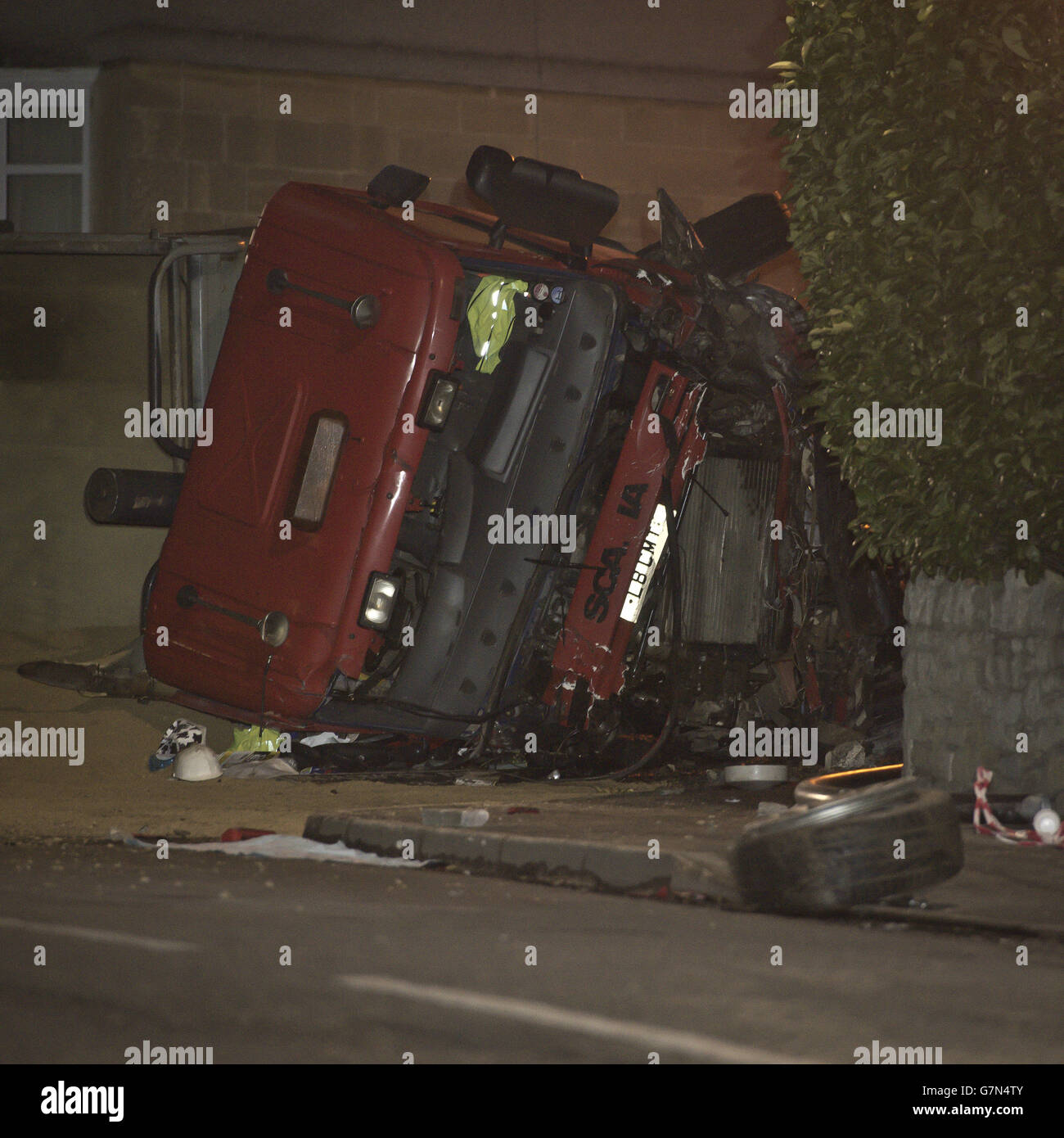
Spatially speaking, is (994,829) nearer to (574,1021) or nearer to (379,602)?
(574,1021)

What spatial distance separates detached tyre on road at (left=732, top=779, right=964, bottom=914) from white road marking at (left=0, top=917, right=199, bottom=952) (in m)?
1.94

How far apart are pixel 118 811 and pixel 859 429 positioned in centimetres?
Result: 417

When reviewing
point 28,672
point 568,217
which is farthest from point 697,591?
point 28,672

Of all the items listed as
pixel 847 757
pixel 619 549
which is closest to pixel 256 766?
pixel 619 549

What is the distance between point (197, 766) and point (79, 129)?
8588mm

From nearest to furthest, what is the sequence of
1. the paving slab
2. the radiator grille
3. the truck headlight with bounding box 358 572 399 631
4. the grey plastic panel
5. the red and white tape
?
the paving slab
the red and white tape
the truck headlight with bounding box 358 572 399 631
the grey plastic panel
the radiator grille

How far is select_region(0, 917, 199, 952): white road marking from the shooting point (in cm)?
527

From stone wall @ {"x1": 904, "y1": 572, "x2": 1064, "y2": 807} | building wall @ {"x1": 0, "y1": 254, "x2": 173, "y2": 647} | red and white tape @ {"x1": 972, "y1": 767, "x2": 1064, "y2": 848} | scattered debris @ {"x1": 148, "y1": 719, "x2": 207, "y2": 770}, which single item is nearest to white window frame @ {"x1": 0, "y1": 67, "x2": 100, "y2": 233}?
building wall @ {"x1": 0, "y1": 254, "x2": 173, "y2": 647}

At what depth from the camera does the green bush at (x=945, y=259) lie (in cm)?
696

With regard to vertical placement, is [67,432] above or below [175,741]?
above

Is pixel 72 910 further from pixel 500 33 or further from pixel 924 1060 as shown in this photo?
pixel 500 33

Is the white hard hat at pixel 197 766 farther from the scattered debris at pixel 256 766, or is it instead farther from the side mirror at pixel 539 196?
the side mirror at pixel 539 196

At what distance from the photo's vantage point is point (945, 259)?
7.20 metres

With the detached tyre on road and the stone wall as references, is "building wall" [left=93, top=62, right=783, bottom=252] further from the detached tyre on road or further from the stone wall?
the detached tyre on road
